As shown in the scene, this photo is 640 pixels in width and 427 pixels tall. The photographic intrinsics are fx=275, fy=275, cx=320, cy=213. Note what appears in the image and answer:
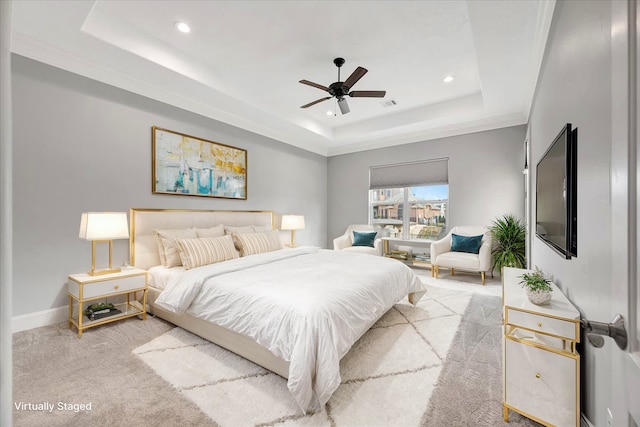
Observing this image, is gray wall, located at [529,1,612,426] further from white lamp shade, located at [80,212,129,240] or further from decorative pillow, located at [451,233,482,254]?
white lamp shade, located at [80,212,129,240]

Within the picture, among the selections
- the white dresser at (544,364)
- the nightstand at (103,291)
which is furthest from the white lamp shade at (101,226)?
the white dresser at (544,364)

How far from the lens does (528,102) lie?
3746mm

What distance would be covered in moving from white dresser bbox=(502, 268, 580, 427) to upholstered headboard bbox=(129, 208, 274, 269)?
3.50m

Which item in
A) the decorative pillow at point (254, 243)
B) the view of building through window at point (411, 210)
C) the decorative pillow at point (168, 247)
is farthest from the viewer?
the view of building through window at point (411, 210)

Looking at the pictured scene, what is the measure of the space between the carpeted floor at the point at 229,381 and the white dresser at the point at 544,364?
0.54ft

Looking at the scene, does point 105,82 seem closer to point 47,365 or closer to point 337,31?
point 337,31

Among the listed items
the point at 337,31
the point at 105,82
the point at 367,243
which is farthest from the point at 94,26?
the point at 367,243

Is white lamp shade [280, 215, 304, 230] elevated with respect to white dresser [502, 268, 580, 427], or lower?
elevated

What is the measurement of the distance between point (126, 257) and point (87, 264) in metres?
0.34

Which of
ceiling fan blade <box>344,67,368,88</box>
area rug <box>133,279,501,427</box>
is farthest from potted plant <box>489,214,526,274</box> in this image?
ceiling fan blade <box>344,67,368,88</box>

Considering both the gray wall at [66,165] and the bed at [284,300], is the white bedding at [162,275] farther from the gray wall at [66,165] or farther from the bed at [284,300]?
the gray wall at [66,165]

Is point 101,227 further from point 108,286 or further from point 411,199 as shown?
point 411,199

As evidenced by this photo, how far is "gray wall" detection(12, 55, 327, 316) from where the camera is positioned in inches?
98.6

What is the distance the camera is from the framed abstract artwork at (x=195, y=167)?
345 cm
